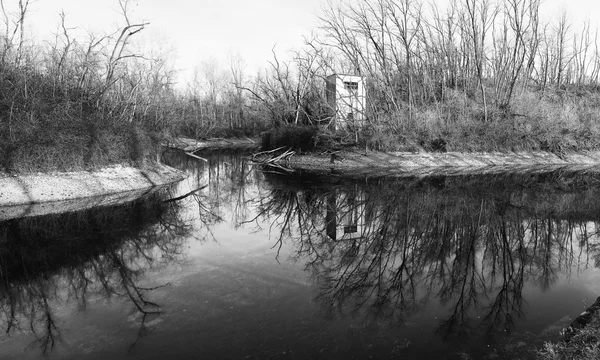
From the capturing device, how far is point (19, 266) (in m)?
8.95

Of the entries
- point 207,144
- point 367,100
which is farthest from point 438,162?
point 207,144

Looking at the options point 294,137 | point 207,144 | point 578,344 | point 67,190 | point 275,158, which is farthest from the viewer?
point 207,144

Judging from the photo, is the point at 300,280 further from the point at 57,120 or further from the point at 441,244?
the point at 57,120

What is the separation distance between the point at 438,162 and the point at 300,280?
23832 millimetres

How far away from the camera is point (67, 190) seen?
16078mm

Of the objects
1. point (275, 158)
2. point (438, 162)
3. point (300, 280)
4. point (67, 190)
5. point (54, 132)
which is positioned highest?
point (54, 132)

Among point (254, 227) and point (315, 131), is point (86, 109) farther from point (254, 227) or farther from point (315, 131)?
point (315, 131)

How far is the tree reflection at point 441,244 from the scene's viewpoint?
6.95 metres

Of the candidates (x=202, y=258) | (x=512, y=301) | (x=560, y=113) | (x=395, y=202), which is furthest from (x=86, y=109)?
(x=560, y=113)

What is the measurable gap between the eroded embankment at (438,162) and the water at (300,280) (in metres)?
11.4

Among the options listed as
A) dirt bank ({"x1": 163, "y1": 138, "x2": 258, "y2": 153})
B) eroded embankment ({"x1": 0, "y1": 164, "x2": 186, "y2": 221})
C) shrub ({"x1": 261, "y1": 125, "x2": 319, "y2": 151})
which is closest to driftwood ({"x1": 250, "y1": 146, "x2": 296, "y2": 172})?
shrub ({"x1": 261, "y1": 125, "x2": 319, "y2": 151})

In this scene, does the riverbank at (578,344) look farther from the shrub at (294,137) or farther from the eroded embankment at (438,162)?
the shrub at (294,137)

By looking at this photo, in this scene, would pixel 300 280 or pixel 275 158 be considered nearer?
pixel 300 280

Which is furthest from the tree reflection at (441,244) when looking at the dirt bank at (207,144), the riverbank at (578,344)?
the dirt bank at (207,144)
